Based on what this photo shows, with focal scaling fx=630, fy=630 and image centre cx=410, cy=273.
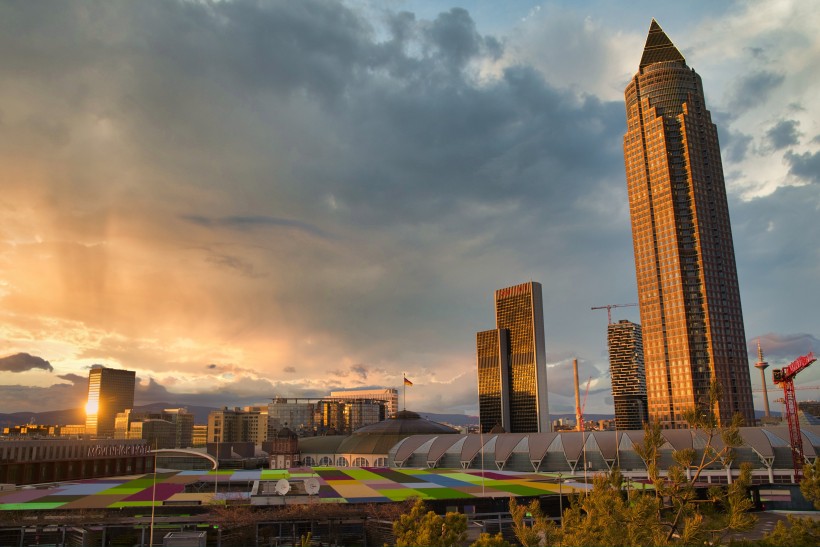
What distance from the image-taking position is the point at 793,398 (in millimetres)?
145000

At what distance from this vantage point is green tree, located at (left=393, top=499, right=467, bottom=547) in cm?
4062

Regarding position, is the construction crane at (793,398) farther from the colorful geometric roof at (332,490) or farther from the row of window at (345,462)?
the row of window at (345,462)

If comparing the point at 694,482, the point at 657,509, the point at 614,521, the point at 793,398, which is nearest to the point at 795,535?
Answer: the point at 694,482

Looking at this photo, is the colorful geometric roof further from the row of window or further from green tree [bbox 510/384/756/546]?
the row of window

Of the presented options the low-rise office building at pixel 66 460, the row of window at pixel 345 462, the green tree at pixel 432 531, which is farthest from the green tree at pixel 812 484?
the low-rise office building at pixel 66 460

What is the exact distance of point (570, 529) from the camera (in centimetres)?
4319

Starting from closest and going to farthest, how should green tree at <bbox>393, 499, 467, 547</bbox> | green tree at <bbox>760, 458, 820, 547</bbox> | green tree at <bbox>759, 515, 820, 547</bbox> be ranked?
green tree at <bbox>759, 515, 820, 547</bbox>, green tree at <bbox>760, 458, 820, 547</bbox>, green tree at <bbox>393, 499, 467, 547</bbox>

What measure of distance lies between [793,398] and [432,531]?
13537cm

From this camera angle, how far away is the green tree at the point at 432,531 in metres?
40.6

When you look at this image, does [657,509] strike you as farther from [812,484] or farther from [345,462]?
[345,462]

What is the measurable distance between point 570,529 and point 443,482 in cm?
7409

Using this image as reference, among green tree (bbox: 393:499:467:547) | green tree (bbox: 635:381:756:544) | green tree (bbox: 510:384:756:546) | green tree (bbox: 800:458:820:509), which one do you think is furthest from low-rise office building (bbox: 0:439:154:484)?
green tree (bbox: 800:458:820:509)

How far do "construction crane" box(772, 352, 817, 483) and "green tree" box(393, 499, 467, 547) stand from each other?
115738 mm

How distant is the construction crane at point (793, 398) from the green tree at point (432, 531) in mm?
115738
